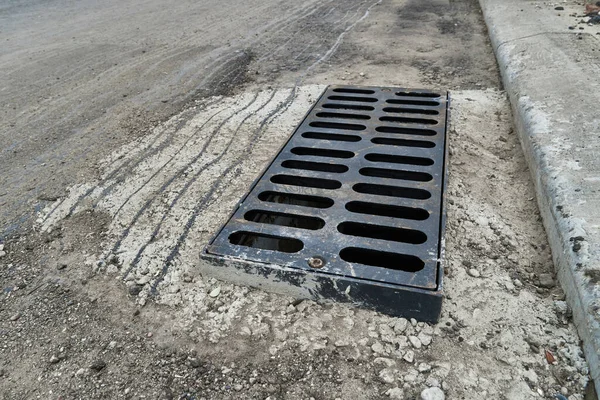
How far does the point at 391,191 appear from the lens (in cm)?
213

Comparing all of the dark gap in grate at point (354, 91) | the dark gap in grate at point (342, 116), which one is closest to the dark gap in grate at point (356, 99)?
the dark gap in grate at point (354, 91)

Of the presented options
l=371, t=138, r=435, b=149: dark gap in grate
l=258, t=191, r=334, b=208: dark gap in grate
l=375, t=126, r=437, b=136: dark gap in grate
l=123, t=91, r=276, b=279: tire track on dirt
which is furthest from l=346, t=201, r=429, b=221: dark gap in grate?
l=123, t=91, r=276, b=279: tire track on dirt

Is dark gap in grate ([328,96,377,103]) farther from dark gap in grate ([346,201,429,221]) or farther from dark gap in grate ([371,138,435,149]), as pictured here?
dark gap in grate ([346,201,429,221])

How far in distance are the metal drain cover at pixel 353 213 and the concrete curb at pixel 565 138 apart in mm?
418

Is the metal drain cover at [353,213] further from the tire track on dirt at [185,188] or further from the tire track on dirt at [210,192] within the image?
the tire track on dirt at [185,188]

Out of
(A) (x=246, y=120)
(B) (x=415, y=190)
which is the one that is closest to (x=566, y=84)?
(B) (x=415, y=190)

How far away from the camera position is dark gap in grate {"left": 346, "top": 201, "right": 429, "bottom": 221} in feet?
6.24

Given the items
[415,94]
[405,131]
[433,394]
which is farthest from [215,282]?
[415,94]

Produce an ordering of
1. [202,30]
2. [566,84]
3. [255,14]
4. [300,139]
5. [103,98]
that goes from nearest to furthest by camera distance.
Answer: [300,139] → [566,84] → [103,98] → [202,30] → [255,14]

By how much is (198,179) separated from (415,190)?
1074 millimetres

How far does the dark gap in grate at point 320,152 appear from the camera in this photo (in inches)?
91.2

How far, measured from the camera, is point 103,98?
11.0 ft

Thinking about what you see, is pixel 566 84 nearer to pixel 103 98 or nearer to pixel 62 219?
pixel 62 219

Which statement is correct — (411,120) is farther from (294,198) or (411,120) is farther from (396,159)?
(294,198)
